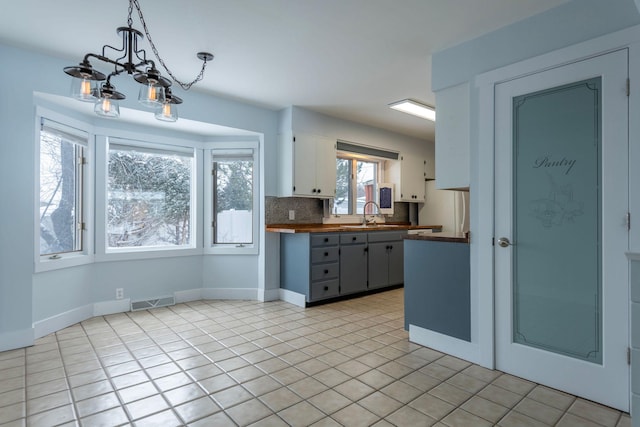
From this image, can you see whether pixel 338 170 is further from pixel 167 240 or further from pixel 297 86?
pixel 167 240

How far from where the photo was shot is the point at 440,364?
2578 millimetres

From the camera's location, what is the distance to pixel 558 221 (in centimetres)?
222

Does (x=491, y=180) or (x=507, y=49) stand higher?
(x=507, y=49)

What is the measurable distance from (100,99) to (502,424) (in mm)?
2758

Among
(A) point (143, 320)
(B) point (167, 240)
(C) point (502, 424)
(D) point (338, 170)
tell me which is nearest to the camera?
(C) point (502, 424)

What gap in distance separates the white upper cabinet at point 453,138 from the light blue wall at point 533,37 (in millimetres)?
102

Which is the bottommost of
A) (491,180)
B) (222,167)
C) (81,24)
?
(491,180)

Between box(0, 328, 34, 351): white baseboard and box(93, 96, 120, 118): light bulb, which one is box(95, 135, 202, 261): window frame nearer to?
box(0, 328, 34, 351): white baseboard

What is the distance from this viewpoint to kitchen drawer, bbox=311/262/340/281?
414cm

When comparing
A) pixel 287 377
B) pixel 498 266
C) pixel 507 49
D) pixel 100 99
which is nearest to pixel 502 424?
pixel 498 266

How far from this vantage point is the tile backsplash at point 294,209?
14.8ft

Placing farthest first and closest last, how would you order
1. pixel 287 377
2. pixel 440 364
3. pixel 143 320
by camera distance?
pixel 143 320
pixel 440 364
pixel 287 377

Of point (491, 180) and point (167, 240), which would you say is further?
point (167, 240)

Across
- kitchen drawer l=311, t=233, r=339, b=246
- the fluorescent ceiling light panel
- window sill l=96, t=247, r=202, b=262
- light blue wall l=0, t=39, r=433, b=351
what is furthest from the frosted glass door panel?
window sill l=96, t=247, r=202, b=262
